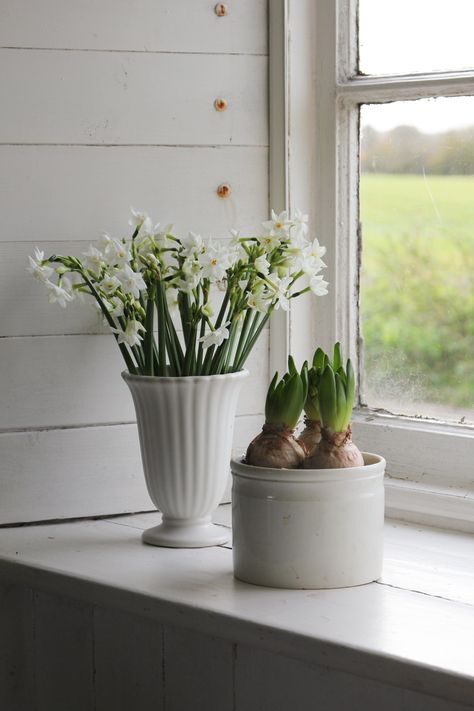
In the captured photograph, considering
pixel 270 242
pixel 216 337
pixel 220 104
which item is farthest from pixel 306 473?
pixel 220 104

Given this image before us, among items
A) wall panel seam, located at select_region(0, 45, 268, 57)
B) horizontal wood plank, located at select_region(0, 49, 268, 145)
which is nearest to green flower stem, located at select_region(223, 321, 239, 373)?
horizontal wood plank, located at select_region(0, 49, 268, 145)

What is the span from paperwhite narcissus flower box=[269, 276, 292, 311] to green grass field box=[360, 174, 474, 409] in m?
0.23

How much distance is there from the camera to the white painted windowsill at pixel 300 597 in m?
1.01

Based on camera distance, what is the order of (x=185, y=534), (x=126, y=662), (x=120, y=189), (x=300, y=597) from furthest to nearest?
(x=120, y=189) → (x=185, y=534) → (x=126, y=662) → (x=300, y=597)

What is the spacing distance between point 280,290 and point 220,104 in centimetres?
36

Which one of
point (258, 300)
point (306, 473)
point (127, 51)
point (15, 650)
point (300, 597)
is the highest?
point (127, 51)

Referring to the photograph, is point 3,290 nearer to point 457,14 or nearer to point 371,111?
point 371,111

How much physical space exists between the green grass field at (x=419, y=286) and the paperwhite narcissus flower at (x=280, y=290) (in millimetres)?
231

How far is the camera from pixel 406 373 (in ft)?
5.08

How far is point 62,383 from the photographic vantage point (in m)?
1.51

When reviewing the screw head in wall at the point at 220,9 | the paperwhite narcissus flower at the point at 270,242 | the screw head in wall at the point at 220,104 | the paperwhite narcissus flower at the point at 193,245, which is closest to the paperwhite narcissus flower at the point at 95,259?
the paperwhite narcissus flower at the point at 193,245

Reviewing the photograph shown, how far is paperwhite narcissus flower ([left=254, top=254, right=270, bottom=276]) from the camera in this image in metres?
1.33

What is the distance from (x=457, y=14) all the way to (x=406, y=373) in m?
Result: 0.52

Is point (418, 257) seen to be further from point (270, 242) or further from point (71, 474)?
point (71, 474)
